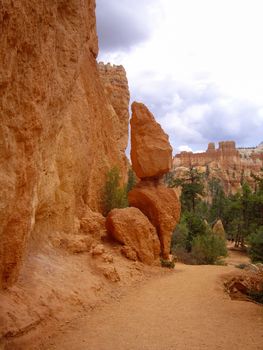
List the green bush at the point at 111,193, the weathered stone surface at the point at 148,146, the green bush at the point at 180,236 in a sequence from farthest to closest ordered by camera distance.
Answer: the green bush at the point at 180,236
the green bush at the point at 111,193
the weathered stone surface at the point at 148,146

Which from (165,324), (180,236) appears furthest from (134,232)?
(180,236)

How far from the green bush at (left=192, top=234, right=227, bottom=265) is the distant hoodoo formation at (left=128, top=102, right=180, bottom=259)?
13.7ft

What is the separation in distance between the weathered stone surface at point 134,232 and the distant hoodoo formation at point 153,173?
110 cm

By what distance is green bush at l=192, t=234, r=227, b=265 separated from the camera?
19234mm

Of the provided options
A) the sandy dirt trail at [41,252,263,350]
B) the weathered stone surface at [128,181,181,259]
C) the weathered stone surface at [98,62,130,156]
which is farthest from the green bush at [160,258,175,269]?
the weathered stone surface at [98,62,130,156]

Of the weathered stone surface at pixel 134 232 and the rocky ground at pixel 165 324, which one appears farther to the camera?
the weathered stone surface at pixel 134 232

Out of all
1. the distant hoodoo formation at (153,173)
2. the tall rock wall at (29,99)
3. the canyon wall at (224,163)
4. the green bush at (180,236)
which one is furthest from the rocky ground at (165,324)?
the canyon wall at (224,163)

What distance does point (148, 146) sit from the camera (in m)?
16.4

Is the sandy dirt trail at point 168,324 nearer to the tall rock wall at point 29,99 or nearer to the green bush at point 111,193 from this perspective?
the tall rock wall at point 29,99

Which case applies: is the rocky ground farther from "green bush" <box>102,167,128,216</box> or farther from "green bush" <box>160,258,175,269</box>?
"green bush" <box>102,167,128,216</box>

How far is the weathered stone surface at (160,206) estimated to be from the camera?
1552cm

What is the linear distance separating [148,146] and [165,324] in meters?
10.1

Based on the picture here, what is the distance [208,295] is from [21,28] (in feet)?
27.4

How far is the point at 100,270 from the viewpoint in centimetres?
1068
